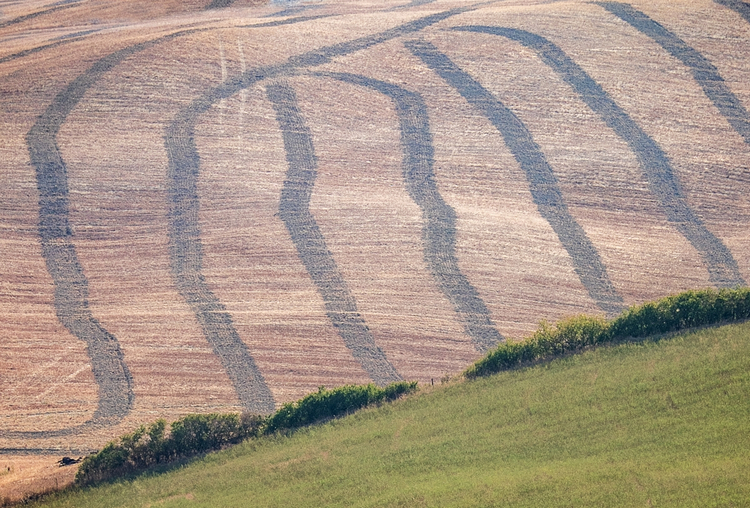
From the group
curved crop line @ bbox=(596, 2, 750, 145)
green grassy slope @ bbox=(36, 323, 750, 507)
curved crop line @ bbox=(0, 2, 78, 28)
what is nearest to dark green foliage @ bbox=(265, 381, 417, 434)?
green grassy slope @ bbox=(36, 323, 750, 507)

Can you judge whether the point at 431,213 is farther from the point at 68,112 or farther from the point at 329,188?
the point at 68,112

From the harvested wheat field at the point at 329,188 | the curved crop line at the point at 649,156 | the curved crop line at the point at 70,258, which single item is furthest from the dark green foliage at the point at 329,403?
the curved crop line at the point at 649,156

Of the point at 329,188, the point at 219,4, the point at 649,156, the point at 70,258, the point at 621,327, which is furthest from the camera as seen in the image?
the point at 219,4

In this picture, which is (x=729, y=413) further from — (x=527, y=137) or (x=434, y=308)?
(x=527, y=137)

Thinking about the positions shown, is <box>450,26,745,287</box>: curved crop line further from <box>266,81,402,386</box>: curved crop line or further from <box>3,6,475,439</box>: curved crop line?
<box>266,81,402,386</box>: curved crop line

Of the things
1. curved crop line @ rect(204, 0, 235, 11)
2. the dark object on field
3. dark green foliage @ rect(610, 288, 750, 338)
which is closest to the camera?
the dark object on field

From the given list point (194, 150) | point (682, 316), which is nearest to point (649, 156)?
point (682, 316)
